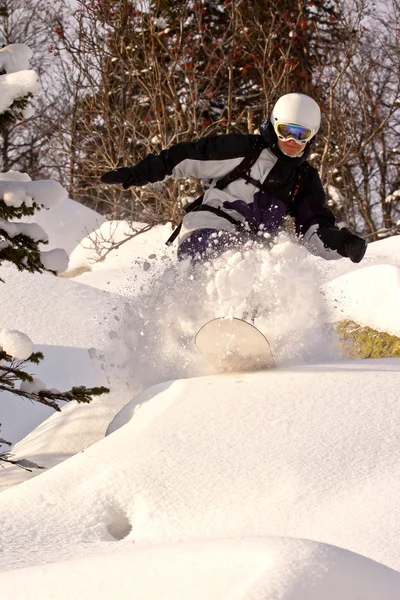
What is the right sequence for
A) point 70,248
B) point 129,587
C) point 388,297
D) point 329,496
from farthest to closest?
1. point 70,248
2. point 388,297
3. point 329,496
4. point 129,587

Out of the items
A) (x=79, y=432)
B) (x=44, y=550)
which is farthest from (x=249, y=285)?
(x=44, y=550)

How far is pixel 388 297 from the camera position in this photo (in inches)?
248

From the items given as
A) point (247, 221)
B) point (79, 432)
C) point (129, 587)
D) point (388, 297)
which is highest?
point (247, 221)

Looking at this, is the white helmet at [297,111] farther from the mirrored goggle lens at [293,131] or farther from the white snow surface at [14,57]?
the white snow surface at [14,57]

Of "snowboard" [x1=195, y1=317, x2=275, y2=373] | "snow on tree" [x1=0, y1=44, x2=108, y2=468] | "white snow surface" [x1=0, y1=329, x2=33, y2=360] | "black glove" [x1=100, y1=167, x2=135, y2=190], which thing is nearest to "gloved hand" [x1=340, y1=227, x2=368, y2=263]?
"snowboard" [x1=195, y1=317, x2=275, y2=373]

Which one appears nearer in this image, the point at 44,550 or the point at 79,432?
the point at 44,550

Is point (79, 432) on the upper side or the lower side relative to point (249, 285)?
lower

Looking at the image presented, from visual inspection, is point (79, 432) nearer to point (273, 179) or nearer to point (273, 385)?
point (273, 385)

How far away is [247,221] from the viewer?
195 inches

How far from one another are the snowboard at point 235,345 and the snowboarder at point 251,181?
658mm

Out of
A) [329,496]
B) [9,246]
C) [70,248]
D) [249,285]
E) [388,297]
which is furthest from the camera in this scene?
[70,248]

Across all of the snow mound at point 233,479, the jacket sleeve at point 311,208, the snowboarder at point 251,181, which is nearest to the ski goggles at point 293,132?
the snowboarder at point 251,181

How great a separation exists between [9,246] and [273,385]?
1.33 m

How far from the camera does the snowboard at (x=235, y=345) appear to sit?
165 inches
